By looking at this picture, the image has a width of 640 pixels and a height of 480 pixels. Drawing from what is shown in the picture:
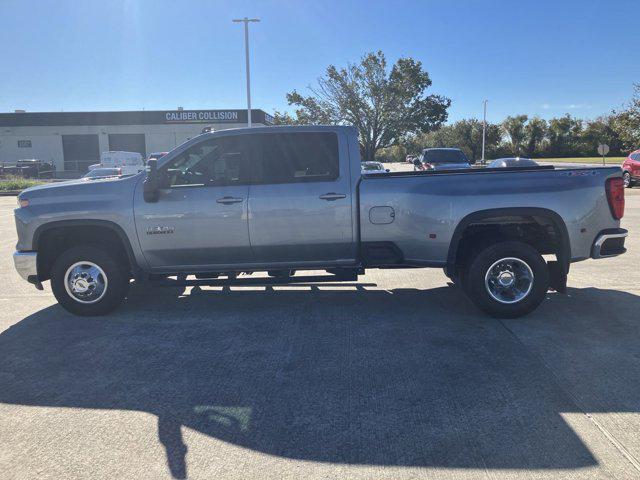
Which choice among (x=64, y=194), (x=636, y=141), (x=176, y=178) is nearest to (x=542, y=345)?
(x=176, y=178)

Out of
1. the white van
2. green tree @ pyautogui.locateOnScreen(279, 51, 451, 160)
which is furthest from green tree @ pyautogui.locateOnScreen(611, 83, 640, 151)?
the white van

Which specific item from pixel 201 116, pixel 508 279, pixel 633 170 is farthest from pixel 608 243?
pixel 201 116

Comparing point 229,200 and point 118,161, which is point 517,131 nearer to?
point 118,161

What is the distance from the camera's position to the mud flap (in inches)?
212

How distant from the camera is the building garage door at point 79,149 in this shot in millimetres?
49688

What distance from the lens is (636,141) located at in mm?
39281

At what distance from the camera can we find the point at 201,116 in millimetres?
46656

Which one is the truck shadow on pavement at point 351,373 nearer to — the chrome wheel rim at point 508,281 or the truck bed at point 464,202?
the chrome wheel rim at point 508,281

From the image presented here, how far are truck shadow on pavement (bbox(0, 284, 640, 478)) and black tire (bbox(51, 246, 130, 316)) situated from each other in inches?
5.7

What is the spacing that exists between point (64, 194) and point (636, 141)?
44083 mm

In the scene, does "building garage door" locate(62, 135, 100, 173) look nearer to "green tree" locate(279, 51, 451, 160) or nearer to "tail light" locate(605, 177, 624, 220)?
"green tree" locate(279, 51, 451, 160)

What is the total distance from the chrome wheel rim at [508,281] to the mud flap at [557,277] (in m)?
0.36

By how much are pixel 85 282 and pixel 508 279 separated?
461cm

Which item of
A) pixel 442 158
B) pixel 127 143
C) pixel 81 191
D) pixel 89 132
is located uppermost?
pixel 89 132
